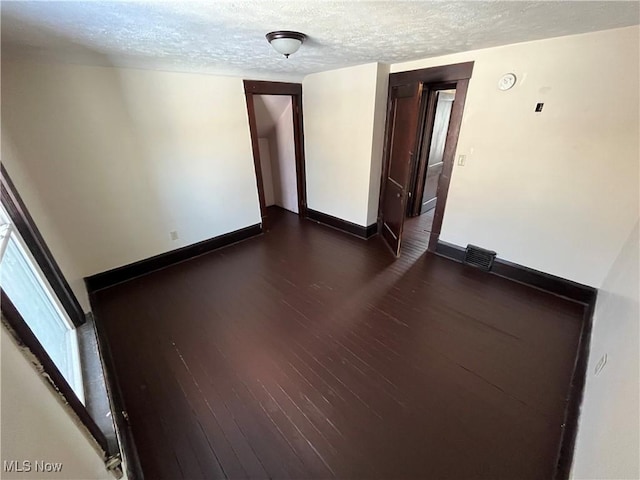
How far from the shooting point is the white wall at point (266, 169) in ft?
15.5

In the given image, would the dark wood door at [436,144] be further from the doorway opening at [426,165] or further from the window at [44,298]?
the window at [44,298]

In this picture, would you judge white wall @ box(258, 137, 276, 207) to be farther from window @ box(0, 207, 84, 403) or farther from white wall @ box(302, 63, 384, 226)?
window @ box(0, 207, 84, 403)

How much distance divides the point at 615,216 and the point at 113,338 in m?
4.09

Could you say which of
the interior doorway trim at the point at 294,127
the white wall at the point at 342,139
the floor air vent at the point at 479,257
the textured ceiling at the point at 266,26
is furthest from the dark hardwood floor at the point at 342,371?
the textured ceiling at the point at 266,26

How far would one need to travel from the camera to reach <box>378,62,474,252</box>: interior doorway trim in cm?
258

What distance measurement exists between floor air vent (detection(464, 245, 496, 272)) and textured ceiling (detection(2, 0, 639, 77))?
1863 mm

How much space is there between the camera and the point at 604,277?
222 cm

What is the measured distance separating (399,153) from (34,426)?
332 cm

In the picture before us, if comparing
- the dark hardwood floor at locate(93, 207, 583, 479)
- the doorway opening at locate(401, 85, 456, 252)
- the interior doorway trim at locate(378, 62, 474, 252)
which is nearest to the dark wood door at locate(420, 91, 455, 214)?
the doorway opening at locate(401, 85, 456, 252)

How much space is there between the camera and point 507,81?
231 cm

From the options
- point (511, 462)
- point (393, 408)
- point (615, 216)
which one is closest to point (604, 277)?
point (615, 216)

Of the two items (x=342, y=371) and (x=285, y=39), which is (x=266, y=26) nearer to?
(x=285, y=39)

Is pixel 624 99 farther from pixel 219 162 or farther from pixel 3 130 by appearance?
pixel 3 130
